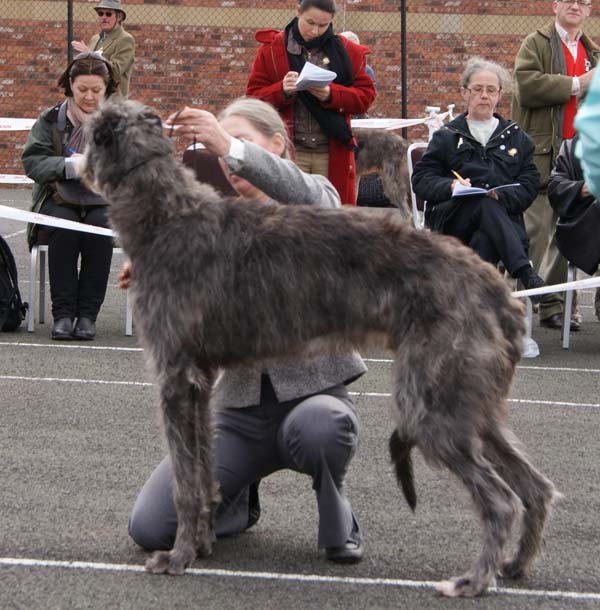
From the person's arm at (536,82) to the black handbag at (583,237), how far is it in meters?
1.32

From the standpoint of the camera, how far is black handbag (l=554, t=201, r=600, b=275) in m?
8.27

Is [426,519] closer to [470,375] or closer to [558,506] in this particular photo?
[558,506]

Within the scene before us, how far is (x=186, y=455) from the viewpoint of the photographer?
12.4 ft

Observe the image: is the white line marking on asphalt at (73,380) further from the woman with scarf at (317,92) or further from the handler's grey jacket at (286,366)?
the handler's grey jacket at (286,366)

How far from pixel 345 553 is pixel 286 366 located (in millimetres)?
733

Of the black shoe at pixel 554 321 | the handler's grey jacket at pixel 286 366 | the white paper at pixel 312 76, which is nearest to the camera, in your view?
the handler's grey jacket at pixel 286 366

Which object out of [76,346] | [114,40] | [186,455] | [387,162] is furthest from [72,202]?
[186,455]

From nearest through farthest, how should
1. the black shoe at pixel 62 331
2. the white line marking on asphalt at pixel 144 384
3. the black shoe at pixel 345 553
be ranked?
the black shoe at pixel 345 553
the white line marking on asphalt at pixel 144 384
the black shoe at pixel 62 331

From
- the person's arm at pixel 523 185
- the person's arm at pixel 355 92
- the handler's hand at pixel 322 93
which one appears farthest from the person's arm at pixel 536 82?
the handler's hand at pixel 322 93

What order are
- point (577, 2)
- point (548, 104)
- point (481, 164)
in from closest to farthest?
1. point (481, 164)
2. point (577, 2)
3. point (548, 104)

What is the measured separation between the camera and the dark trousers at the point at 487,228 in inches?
319

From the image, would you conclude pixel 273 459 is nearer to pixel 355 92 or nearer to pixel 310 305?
pixel 310 305

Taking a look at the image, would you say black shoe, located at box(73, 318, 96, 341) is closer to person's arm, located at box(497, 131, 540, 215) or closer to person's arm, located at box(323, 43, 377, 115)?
person's arm, located at box(323, 43, 377, 115)

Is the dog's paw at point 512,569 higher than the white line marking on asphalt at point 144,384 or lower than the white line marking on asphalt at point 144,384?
higher
